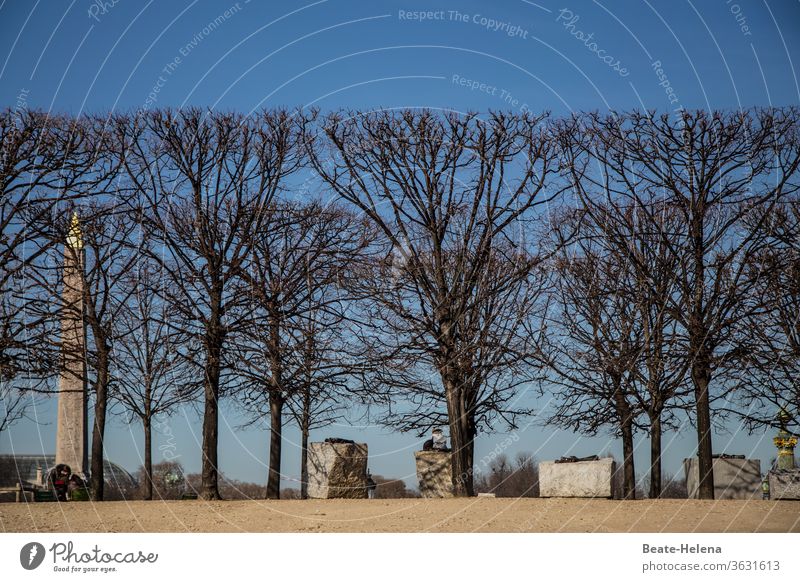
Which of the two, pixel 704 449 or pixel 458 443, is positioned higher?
pixel 458 443

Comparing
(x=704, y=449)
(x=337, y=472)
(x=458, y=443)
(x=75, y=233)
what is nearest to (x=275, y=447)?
(x=337, y=472)

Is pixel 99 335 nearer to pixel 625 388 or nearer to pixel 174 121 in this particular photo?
pixel 174 121

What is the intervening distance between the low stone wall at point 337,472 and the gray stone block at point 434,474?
4.23 ft

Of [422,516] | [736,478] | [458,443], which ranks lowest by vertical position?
[422,516]

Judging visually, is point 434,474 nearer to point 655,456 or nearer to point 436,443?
point 436,443

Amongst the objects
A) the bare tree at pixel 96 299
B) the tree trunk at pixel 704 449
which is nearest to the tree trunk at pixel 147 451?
the bare tree at pixel 96 299

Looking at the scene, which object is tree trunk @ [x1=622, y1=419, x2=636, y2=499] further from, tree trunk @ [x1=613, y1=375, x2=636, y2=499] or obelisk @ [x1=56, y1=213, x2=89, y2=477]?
obelisk @ [x1=56, y1=213, x2=89, y2=477]

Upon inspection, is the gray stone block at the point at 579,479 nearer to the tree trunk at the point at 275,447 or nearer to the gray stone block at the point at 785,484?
the gray stone block at the point at 785,484

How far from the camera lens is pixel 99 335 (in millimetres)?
23344

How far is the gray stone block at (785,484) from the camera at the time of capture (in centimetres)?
2034

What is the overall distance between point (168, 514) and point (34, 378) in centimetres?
555
